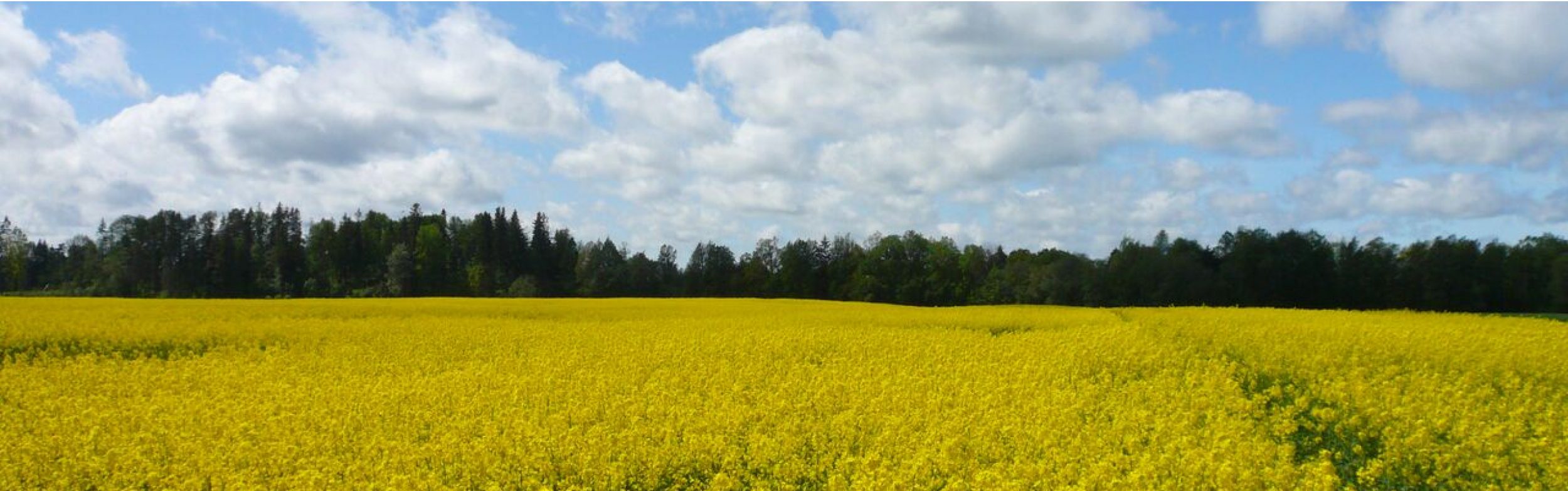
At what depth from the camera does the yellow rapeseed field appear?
6.74 metres

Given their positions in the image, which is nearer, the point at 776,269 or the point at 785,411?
the point at 785,411

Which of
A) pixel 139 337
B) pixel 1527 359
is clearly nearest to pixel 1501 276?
pixel 1527 359

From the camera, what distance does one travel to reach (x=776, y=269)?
3000 inches

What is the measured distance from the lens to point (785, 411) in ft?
28.1

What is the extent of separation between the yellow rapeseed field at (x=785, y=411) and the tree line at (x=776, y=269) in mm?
43547

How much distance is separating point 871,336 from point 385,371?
7.80 m

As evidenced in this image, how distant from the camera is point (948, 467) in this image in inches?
258

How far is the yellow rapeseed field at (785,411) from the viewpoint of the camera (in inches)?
265

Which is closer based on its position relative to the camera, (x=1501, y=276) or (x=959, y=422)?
(x=959, y=422)

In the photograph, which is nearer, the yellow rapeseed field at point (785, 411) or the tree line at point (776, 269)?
the yellow rapeseed field at point (785, 411)

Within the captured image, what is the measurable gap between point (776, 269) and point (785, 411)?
6761 cm

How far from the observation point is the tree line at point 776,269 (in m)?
55.6

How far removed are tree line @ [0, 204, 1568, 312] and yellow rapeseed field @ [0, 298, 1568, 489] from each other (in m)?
43.5

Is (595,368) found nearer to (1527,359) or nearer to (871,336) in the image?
(871,336)
